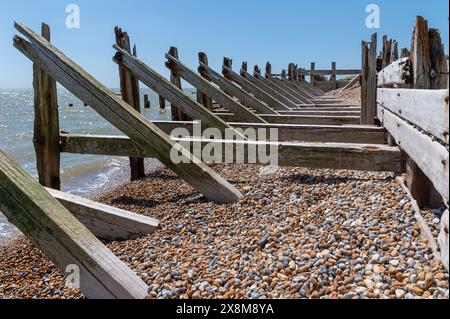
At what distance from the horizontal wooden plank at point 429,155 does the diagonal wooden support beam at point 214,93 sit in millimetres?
3625

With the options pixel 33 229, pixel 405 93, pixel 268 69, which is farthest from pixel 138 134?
pixel 268 69

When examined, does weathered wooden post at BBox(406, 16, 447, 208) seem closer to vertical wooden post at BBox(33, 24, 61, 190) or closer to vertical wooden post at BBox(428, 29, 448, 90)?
vertical wooden post at BBox(428, 29, 448, 90)

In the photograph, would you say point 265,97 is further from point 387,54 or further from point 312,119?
point 387,54

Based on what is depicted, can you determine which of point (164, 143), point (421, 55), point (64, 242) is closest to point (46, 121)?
point (164, 143)

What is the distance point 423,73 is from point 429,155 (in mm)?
1200

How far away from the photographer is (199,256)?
2.86 m

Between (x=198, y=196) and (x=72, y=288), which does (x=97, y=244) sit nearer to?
(x=72, y=288)

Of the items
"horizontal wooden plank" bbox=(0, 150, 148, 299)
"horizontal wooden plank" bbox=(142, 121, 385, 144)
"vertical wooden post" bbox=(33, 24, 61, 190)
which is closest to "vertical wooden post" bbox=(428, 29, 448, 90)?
"horizontal wooden plank" bbox=(142, 121, 385, 144)

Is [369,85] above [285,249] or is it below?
above

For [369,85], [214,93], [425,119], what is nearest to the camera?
[425,119]

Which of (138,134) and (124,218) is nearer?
(124,218)

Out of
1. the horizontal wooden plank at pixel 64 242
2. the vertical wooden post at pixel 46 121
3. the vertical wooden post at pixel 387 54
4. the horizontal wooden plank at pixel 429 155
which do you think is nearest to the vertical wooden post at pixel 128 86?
the vertical wooden post at pixel 46 121

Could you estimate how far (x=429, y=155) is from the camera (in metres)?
2.41

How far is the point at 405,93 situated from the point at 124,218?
2620 millimetres
